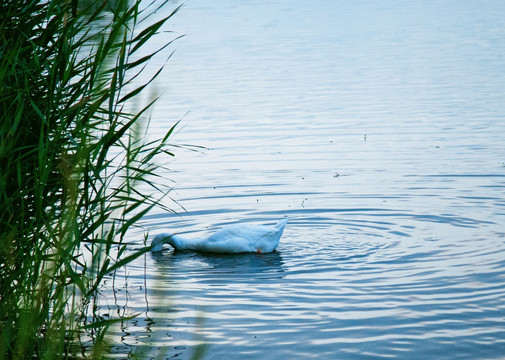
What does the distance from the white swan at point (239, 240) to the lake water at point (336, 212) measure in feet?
0.36

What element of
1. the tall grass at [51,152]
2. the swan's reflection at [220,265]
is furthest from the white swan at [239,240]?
the tall grass at [51,152]

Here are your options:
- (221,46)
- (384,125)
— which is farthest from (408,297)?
(221,46)

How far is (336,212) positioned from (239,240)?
1820 millimetres

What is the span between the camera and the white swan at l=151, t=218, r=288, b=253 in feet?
26.8

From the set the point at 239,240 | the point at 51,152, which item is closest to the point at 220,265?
the point at 239,240

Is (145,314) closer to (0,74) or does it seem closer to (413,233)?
(0,74)

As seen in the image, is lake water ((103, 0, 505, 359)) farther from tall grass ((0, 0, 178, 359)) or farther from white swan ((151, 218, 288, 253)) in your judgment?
tall grass ((0, 0, 178, 359))

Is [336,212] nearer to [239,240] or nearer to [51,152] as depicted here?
[239,240]

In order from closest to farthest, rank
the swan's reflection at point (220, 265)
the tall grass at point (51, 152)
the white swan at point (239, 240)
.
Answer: the tall grass at point (51, 152)
the swan's reflection at point (220, 265)
the white swan at point (239, 240)

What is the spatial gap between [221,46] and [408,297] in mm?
23252

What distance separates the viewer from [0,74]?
16.0 feet

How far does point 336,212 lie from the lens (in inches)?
384

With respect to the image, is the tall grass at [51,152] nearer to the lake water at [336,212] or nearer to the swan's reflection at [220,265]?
the lake water at [336,212]

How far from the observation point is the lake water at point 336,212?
613cm
